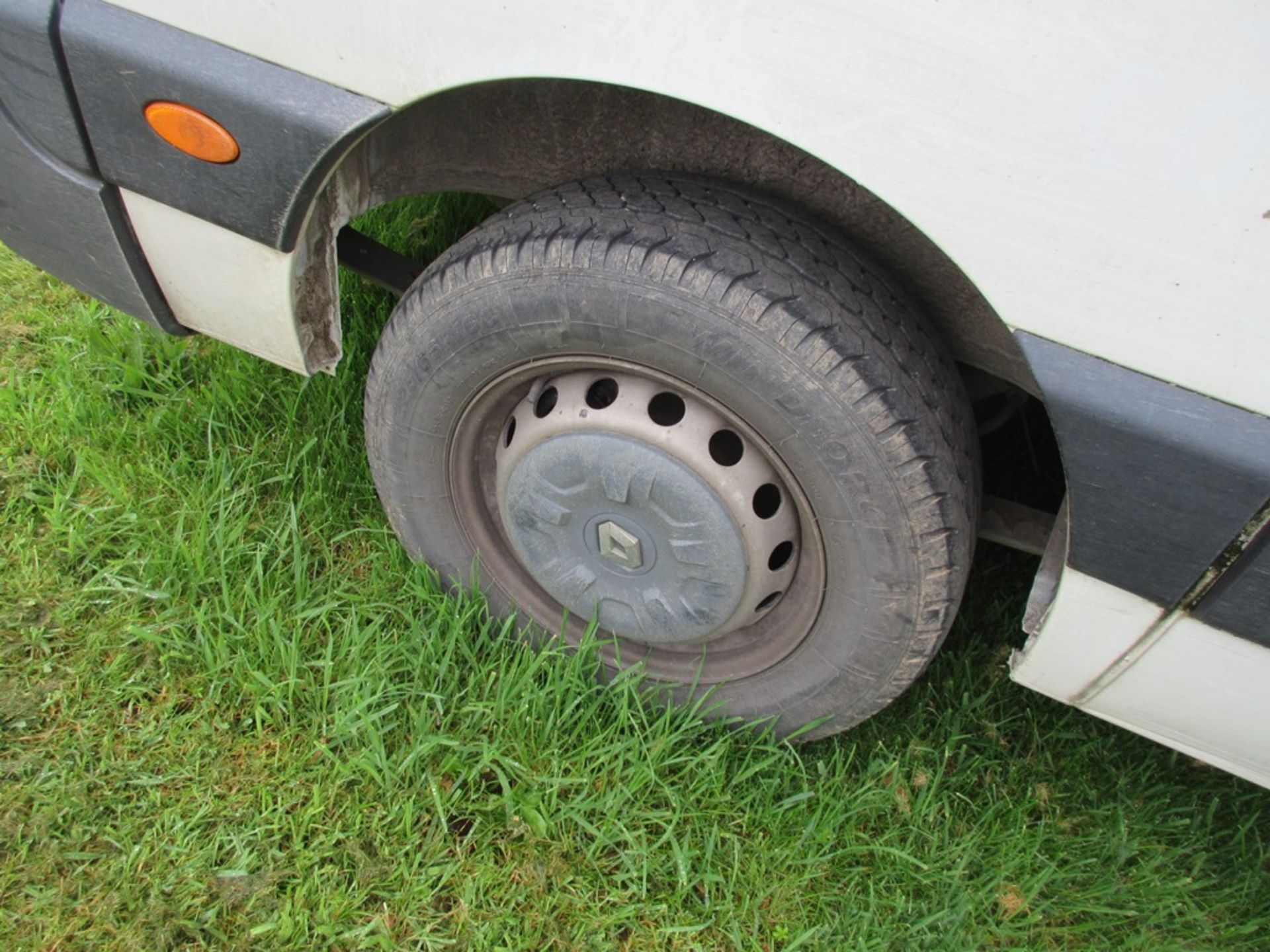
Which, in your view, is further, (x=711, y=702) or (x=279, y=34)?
(x=711, y=702)

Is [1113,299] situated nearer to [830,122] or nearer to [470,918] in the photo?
[830,122]

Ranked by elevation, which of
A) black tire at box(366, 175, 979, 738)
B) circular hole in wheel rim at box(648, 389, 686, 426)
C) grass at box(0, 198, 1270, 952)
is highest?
black tire at box(366, 175, 979, 738)

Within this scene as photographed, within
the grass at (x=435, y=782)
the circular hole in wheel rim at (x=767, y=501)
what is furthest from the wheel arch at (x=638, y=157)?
the grass at (x=435, y=782)

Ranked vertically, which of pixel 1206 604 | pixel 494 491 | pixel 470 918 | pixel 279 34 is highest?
pixel 279 34

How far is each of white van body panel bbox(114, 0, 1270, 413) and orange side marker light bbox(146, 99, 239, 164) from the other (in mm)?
374

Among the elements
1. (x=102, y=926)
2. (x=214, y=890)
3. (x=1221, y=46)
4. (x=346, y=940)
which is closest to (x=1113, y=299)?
(x=1221, y=46)

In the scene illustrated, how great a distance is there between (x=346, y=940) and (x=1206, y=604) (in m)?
1.40

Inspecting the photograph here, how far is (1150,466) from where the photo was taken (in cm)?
130

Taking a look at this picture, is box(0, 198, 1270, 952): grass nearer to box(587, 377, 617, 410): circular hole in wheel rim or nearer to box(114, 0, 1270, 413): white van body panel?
box(587, 377, 617, 410): circular hole in wheel rim

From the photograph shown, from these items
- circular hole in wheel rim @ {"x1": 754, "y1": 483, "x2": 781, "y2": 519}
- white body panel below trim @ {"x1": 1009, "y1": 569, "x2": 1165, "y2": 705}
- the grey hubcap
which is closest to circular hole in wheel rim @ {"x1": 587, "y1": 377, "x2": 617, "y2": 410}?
the grey hubcap

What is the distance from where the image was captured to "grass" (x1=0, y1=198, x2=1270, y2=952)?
69.7 inches

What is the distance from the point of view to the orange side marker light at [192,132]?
1553 millimetres

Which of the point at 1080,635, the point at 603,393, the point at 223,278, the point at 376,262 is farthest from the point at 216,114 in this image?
the point at 1080,635

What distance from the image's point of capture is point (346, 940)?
1.72 metres
